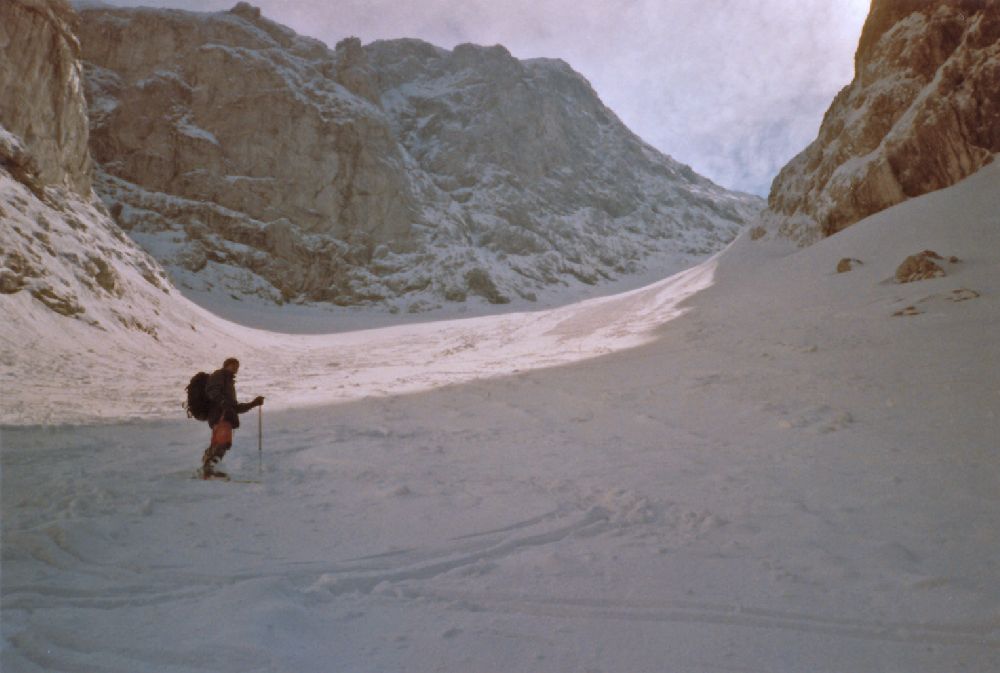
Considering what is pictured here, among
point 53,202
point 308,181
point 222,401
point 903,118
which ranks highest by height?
point 308,181

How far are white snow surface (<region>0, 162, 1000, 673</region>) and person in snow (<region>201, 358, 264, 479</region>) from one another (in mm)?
390

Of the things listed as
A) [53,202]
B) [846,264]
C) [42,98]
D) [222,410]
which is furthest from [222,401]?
[42,98]

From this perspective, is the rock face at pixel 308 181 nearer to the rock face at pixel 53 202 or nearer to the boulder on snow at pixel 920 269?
the rock face at pixel 53 202

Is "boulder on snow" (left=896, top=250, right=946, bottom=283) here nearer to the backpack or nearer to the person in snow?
the person in snow

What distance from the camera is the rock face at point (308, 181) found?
1905 inches

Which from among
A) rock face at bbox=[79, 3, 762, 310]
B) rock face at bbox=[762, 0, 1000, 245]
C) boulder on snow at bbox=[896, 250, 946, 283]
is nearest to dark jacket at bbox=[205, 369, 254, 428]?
boulder on snow at bbox=[896, 250, 946, 283]

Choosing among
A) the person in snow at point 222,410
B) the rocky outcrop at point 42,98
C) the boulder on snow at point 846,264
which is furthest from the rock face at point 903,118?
the rocky outcrop at point 42,98

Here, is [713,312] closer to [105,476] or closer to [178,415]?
[178,415]

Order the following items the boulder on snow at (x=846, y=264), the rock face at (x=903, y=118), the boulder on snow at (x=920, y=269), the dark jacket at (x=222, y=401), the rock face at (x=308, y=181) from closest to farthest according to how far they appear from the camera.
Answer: the dark jacket at (x=222, y=401) < the boulder on snow at (x=920, y=269) < the boulder on snow at (x=846, y=264) < the rock face at (x=903, y=118) < the rock face at (x=308, y=181)

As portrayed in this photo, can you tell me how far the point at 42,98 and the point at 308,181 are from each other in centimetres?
3275

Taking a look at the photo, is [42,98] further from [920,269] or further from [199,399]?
[920,269]

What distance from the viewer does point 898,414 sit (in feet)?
20.7

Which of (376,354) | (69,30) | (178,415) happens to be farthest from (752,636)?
(69,30)

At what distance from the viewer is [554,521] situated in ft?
14.6
